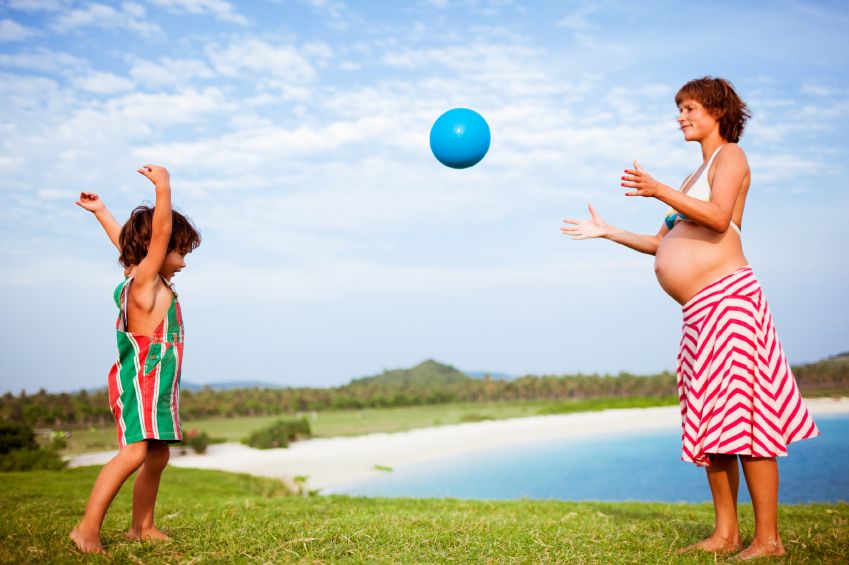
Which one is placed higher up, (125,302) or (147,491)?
(125,302)

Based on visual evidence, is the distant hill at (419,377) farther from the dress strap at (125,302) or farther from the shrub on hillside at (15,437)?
the dress strap at (125,302)

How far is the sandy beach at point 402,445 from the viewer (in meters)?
14.5

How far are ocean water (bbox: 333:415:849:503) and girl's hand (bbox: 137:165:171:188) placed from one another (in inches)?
382

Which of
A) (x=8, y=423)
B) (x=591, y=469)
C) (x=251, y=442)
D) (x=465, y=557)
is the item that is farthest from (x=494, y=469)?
(x=465, y=557)

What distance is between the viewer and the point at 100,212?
3643 millimetres

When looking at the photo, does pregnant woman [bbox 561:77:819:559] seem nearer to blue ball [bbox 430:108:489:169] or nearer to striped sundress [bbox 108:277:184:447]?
blue ball [bbox 430:108:489:169]

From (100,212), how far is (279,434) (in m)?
15.1

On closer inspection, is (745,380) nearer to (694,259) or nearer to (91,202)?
(694,259)

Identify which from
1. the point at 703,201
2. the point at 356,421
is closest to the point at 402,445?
the point at 356,421

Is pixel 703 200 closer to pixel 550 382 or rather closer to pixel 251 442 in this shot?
pixel 251 442

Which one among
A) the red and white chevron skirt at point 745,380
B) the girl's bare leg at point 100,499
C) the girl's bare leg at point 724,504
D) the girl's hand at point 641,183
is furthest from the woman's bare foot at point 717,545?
the girl's bare leg at point 100,499

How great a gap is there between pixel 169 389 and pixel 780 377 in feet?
9.53

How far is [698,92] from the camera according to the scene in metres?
3.40

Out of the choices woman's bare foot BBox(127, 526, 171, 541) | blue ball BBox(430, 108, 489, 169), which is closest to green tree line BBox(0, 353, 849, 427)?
woman's bare foot BBox(127, 526, 171, 541)
